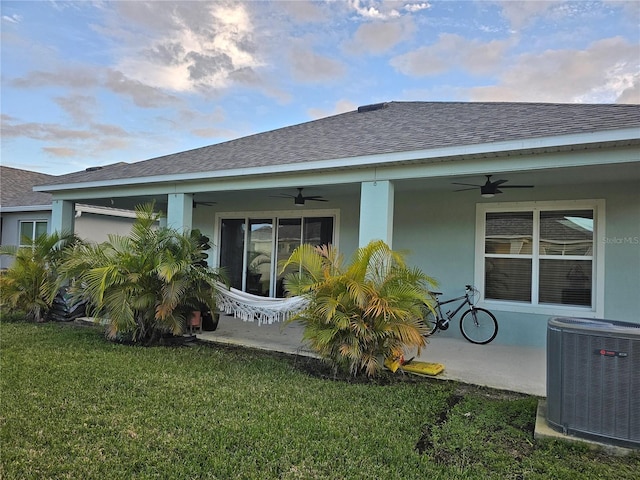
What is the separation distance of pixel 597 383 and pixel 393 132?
462 cm

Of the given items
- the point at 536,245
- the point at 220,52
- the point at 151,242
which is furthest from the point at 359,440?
the point at 220,52

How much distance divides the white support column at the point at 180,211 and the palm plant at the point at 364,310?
333cm

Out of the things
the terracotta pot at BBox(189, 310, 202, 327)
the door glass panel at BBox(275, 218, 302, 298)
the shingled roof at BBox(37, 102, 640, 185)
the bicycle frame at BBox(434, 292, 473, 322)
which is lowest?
the terracotta pot at BBox(189, 310, 202, 327)

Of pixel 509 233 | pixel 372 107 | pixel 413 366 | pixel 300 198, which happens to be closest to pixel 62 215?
pixel 300 198

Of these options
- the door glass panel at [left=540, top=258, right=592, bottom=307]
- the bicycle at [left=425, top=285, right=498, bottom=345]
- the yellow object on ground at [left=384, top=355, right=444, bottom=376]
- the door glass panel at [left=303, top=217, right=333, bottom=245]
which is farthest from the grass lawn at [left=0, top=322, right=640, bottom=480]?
the door glass panel at [left=303, top=217, right=333, bottom=245]

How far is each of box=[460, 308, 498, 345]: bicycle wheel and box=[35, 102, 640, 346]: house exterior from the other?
0.59 feet

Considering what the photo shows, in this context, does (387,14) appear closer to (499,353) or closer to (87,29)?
(87,29)

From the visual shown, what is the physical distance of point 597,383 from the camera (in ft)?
8.95

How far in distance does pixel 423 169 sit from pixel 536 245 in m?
2.59

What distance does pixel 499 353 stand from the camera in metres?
5.55

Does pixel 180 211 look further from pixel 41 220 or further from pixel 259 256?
pixel 41 220

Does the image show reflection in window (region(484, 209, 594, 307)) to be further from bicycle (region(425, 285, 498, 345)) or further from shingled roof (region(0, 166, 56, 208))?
shingled roof (region(0, 166, 56, 208))

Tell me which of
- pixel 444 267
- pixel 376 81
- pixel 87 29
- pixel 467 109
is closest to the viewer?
pixel 444 267

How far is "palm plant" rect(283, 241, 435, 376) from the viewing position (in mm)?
4061
